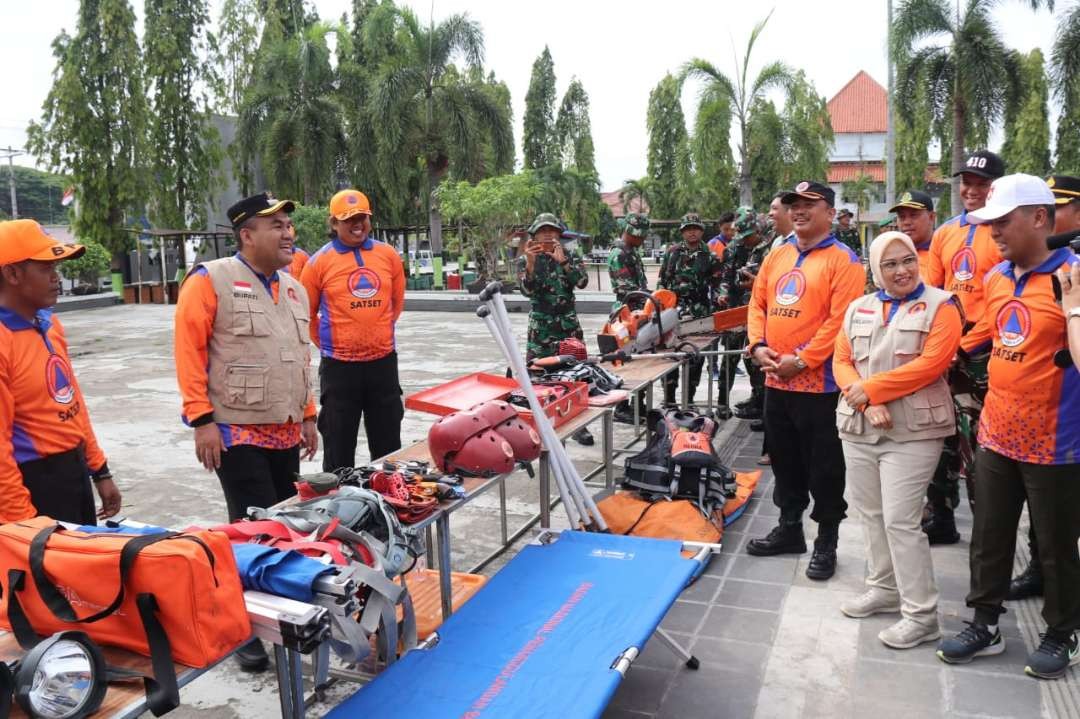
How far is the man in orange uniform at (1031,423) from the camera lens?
3061 mm

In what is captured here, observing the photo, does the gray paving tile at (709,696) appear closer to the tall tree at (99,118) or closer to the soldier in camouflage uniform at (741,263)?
the soldier in camouflage uniform at (741,263)

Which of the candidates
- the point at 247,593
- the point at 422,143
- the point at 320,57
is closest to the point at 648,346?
the point at 247,593

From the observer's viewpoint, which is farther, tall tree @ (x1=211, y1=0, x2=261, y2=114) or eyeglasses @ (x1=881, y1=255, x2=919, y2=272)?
tall tree @ (x1=211, y1=0, x2=261, y2=114)

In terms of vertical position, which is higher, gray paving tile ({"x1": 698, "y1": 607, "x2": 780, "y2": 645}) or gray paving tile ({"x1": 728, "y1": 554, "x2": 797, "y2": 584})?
gray paving tile ({"x1": 728, "y1": 554, "x2": 797, "y2": 584})

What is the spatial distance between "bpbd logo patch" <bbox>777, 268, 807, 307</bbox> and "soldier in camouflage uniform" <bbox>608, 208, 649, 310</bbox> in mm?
3421

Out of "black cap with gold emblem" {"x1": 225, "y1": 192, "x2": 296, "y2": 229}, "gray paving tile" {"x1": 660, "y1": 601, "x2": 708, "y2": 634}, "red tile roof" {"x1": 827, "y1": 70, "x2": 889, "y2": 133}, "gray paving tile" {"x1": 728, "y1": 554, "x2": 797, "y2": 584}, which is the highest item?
"red tile roof" {"x1": 827, "y1": 70, "x2": 889, "y2": 133}

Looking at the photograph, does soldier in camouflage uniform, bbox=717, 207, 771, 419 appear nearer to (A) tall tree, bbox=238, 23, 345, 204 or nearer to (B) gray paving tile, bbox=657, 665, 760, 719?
(B) gray paving tile, bbox=657, 665, 760, 719

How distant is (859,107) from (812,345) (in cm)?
6612

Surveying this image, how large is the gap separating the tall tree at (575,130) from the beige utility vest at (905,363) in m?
48.7

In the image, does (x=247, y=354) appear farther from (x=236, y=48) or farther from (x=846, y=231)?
(x=236, y=48)

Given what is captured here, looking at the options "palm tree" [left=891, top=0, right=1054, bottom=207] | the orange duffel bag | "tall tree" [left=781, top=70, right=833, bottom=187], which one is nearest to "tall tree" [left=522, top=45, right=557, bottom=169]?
"tall tree" [left=781, top=70, right=833, bottom=187]

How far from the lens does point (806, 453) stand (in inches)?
176

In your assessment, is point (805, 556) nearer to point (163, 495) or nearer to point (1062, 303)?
point (1062, 303)

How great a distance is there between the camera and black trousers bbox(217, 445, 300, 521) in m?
3.61
